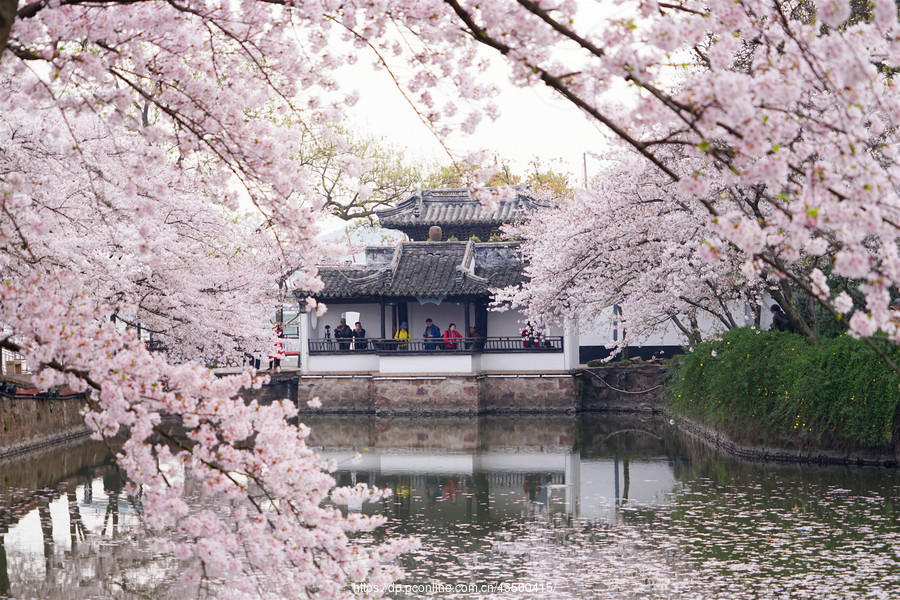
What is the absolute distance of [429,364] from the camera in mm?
31688

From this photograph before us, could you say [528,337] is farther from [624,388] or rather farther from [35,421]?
[35,421]

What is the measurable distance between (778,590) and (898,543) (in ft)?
8.31

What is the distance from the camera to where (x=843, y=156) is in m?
4.00

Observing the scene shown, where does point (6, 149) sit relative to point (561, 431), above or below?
above

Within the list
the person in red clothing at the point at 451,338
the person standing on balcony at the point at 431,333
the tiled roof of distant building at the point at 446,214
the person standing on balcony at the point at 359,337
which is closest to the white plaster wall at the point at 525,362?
the person in red clothing at the point at 451,338

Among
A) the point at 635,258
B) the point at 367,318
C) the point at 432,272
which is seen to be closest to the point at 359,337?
the point at 367,318

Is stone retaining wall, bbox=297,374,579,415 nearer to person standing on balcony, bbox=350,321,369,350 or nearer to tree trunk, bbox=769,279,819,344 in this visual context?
person standing on balcony, bbox=350,321,369,350

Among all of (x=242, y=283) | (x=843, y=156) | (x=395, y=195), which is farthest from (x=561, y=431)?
(x=843, y=156)

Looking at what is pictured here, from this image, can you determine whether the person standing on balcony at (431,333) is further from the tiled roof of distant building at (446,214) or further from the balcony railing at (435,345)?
the tiled roof of distant building at (446,214)

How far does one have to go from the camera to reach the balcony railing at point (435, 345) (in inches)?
1255

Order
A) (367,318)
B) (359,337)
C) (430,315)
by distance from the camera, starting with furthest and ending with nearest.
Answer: (367,318) → (430,315) → (359,337)

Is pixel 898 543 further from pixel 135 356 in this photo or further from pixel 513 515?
pixel 135 356

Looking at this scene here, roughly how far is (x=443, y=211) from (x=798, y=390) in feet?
73.2

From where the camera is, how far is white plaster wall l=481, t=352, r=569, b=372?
3228 centimetres
